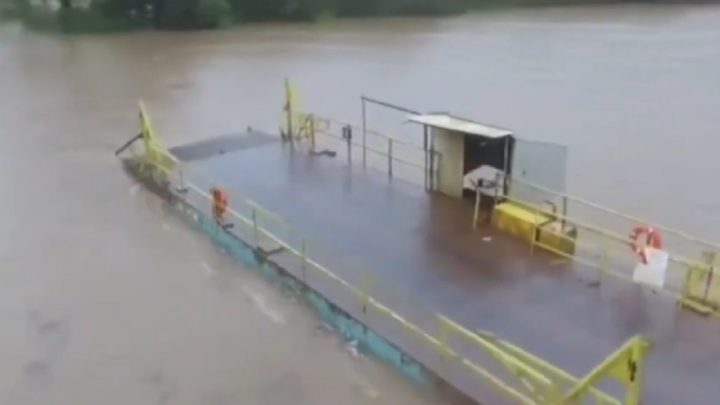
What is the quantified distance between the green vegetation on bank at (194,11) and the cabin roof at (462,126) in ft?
80.5

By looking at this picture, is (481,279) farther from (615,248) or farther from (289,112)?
(289,112)

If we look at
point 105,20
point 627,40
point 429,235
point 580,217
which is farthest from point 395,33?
point 429,235

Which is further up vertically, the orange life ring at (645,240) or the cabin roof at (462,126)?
the cabin roof at (462,126)

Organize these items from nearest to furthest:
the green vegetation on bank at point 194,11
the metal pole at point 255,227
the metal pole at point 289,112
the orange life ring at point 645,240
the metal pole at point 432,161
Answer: the orange life ring at point 645,240, the metal pole at point 255,227, the metal pole at point 432,161, the metal pole at point 289,112, the green vegetation on bank at point 194,11

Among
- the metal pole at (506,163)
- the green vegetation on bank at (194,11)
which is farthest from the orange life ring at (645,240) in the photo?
the green vegetation on bank at (194,11)

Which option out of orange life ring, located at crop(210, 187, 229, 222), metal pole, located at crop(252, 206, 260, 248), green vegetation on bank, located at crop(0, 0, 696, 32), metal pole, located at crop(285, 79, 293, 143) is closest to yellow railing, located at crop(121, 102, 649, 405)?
metal pole, located at crop(252, 206, 260, 248)

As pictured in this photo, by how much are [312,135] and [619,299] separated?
7.59m

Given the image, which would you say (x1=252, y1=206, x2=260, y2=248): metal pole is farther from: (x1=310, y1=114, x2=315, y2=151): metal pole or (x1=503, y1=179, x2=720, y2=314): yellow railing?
(x1=310, y1=114, x2=315, y2=151): metal pole

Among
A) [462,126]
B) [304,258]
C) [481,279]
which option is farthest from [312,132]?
[481,279]

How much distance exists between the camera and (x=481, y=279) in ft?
29.8

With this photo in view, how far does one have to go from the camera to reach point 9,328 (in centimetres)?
993

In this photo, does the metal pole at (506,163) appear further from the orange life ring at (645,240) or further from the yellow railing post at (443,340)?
the yellow railing post at (443,340)

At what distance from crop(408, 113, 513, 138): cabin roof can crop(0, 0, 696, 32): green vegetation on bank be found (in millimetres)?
24524

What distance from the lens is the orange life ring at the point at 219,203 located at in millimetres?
11617
